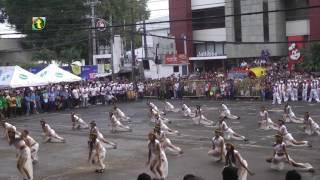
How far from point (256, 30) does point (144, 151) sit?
3727cm

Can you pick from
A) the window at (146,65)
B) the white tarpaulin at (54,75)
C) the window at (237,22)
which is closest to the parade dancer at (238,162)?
the white tarpaulin at (54,75)

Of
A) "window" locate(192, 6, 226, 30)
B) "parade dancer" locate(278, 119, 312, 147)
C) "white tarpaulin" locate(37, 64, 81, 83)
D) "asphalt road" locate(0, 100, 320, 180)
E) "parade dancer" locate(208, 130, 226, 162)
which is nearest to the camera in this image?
"asphalt road" locate(0, 100, 320, 180)

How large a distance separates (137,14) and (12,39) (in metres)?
18.7

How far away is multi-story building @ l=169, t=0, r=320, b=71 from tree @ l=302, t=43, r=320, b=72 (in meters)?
6.26

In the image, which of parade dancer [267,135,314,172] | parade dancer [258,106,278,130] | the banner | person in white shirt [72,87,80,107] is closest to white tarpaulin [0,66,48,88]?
person in white shirt [72,87,80,107]

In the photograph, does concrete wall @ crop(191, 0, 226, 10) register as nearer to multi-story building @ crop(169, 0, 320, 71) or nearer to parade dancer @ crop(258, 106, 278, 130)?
multi-story building @ crop(169, 0, 320, 71)

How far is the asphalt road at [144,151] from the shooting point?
57.2 feet

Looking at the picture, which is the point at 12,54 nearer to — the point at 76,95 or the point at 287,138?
the point at 76,95

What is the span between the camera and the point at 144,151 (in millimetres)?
21391

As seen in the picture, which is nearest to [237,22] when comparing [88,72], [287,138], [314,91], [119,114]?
[88,72]

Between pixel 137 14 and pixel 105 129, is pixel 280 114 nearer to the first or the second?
pixel 105 129

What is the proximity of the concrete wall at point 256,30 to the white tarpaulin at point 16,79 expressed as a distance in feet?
84.2

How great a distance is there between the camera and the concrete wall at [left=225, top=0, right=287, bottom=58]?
181ft

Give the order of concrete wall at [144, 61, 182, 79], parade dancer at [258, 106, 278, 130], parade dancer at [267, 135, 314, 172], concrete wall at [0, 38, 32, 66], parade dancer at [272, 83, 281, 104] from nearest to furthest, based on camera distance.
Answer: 1. parade dancer at [267, 135, 314, 172]
2. parade dancer at [258, 106, 278, 130]
3. parade dancer at [272, 83, 281, 104]
4. concrete wall at [144, 61, 182, 79]
5. concrete wall at [0, 38, 32, 66]
